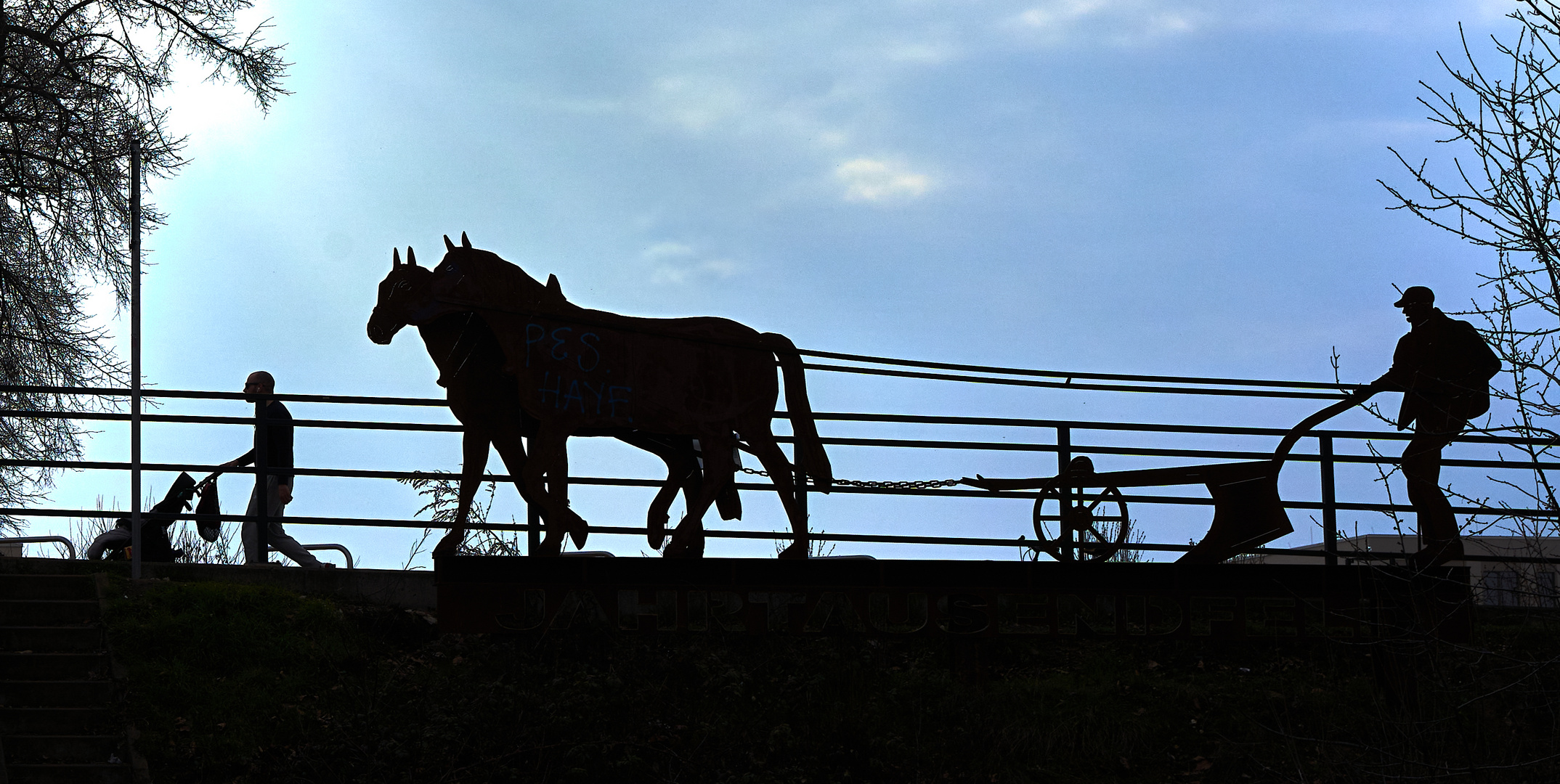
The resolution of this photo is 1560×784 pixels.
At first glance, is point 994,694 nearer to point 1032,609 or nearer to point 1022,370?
point 1032,609

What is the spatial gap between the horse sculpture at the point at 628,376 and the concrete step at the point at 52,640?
2.95 m

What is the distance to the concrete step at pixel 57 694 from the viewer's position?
8.30 m

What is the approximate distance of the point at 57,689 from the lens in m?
8.36

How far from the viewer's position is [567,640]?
357 inches

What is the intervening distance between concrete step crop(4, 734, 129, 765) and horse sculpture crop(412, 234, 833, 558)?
2.92 meters

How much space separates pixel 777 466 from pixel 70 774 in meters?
4.75

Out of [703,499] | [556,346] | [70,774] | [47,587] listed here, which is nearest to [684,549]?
[703,499]

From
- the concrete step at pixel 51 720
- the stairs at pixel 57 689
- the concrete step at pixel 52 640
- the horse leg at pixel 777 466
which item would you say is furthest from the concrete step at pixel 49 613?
the horse leg at pixel 777 466

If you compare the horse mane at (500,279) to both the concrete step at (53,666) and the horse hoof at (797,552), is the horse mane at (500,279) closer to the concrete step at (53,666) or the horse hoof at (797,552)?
the horse hoof at (797,552)

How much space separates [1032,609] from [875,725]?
1965 millimetres

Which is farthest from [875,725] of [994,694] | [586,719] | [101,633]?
[101,633]

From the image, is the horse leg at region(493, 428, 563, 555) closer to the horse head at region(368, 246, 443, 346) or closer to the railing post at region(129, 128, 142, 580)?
the horse head at region(368, 246, 443, 346)

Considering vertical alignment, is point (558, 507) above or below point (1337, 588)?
above

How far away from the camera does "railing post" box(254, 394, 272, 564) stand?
33.7 feet
